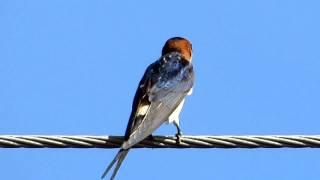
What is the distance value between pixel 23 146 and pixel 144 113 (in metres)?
1.31

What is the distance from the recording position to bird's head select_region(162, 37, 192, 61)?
8.55 meters

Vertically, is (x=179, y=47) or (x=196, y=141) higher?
(x=179, y=47)

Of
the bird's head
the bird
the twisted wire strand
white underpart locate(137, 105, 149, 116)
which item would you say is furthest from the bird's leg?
the bird's head

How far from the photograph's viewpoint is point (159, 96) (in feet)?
23.4

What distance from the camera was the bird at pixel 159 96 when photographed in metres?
6.27

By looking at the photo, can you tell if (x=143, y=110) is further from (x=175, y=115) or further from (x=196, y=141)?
(x=196, y=141)

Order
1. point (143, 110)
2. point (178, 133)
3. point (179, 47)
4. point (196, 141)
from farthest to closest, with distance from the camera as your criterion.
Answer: point (179, 47) < point (143, 110) < point (178, 133) < point (196, 141)

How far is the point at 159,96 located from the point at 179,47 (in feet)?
4.98

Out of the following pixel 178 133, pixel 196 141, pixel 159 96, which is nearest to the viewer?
pixel 196 141

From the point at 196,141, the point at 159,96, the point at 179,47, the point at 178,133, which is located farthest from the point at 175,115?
the point at 179,47
